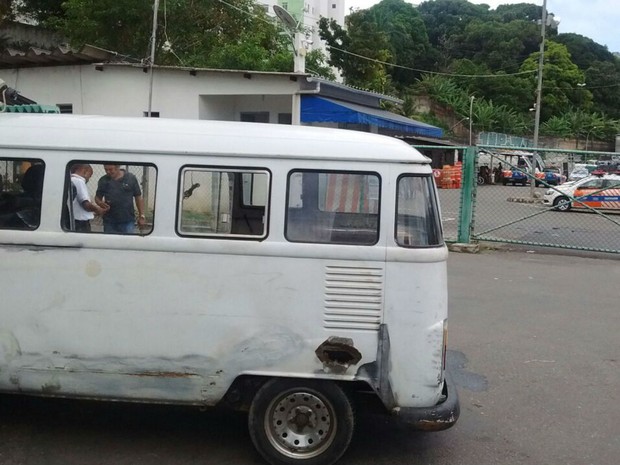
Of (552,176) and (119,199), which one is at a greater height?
(552,176)

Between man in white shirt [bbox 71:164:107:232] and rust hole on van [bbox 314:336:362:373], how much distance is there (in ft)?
5.39

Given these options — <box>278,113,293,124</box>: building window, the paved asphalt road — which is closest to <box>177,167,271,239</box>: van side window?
the paved asphalt road

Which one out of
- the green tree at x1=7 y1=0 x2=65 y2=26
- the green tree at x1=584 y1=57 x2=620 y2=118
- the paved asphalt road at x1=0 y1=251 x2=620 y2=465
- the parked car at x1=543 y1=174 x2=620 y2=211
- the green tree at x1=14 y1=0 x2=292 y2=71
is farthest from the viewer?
the green tree at x1=584 y1=57 x2=620 y2=118

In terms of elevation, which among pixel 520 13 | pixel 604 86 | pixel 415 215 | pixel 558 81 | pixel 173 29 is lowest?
pixel 415 215

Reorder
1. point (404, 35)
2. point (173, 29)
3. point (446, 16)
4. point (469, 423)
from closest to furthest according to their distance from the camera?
point (469, 423)
point (173, 29)
point (404, 35)
point (446, 16)

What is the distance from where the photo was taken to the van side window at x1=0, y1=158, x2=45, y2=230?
4.27 metres

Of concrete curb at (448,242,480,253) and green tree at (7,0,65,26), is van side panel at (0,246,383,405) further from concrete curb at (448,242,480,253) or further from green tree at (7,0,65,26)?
green tree at (7,0,65,26)

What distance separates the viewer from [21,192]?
430 centimetres

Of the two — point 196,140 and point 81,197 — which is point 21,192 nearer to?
point 81,197

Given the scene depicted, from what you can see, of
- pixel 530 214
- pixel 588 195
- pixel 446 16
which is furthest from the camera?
pixel 446 16

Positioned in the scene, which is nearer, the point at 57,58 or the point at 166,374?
the point at 166,374

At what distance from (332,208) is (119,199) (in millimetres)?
1346

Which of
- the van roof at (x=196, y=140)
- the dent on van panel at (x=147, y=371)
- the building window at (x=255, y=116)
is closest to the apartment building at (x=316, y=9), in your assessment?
the building window at (x=255, y=116)

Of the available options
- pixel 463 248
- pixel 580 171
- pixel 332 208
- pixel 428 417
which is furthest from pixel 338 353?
pixel 580 171
